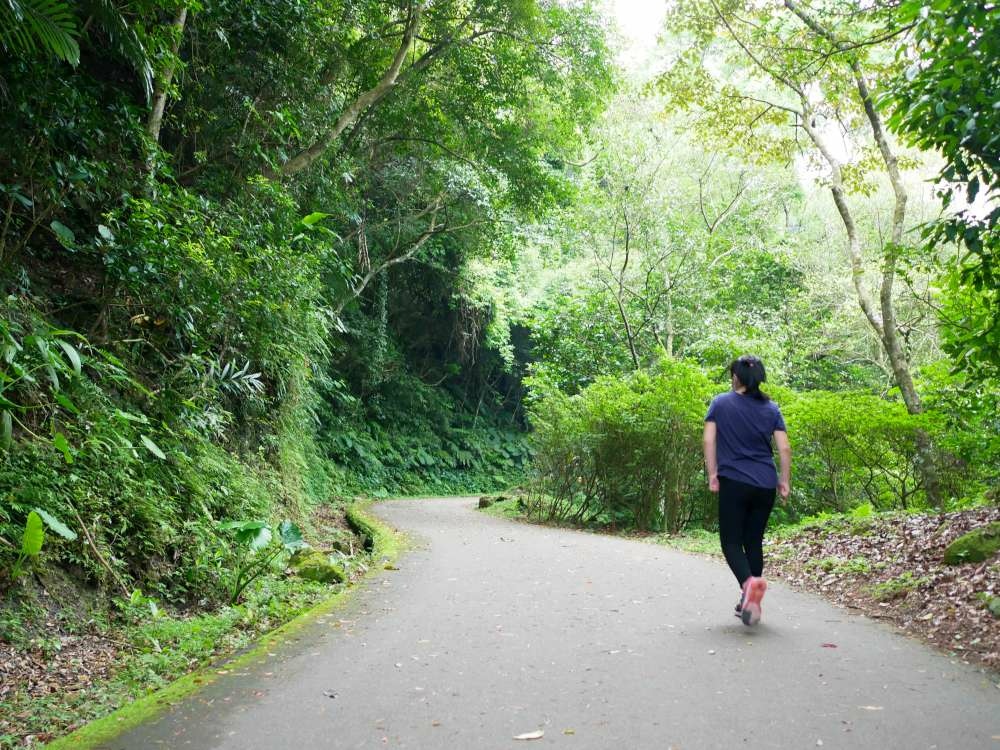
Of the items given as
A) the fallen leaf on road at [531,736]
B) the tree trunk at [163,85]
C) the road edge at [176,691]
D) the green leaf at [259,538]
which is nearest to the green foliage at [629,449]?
the road edge at [176,691]

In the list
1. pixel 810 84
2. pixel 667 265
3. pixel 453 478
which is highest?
pixel 810 84

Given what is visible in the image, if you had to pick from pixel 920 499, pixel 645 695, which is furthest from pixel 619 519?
pixel 645 695

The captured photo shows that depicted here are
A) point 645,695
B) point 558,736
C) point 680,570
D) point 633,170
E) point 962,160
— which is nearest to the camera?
point 558,736

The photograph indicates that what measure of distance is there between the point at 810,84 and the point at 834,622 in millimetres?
Result: 10289

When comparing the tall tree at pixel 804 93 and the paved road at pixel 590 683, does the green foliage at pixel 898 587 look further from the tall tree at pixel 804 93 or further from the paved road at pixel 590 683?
the tall tree at pixel 804 93

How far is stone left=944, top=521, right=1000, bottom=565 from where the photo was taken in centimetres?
603

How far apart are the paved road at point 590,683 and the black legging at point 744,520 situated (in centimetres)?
49

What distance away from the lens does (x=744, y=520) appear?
5.15m

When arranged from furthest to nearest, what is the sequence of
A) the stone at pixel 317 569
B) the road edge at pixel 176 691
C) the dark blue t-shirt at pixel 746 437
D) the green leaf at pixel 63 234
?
the stone at pixel 317 569, the green leaf at pixel 63 234, the dark blue t-shirt at pixel 746 437, the road edge at pixel 176 691

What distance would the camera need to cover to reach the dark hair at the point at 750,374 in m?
5.33

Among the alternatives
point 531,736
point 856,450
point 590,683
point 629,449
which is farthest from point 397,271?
point 531,736

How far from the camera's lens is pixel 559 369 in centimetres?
1869

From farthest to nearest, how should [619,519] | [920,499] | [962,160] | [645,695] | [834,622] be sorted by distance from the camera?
[619,519] < [920,499] < [834,622] < [962,160] < [645,695]

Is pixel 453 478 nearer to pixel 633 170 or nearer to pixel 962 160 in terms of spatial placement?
pixel 633 170
